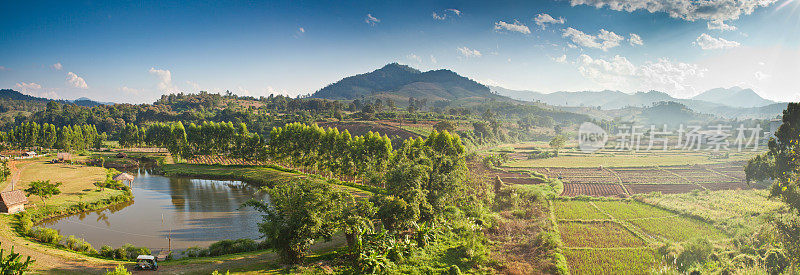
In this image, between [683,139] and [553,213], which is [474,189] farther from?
[683,139]

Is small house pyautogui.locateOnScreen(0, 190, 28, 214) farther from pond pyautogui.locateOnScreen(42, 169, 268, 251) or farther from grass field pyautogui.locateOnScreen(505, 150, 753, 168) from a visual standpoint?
grass field pyautogui.locateOnScreen(505, 150, 753, 168)

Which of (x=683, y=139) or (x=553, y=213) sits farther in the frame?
(x=683, y=139)

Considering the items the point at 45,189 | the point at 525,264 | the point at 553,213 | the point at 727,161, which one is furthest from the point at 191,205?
the point at 727,161

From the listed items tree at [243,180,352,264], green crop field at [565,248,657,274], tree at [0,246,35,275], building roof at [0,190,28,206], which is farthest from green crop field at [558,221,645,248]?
building roof at [0,190,28,206]

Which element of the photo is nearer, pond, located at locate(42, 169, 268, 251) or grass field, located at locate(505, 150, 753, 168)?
pond, located at locate(42, 169, 268, 251)

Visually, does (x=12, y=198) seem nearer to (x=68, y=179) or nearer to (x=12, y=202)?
(x=12, y=202)

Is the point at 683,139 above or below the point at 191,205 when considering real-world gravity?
above

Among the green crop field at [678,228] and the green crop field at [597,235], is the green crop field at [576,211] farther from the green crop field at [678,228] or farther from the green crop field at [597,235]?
the green crop field at [678,228]
